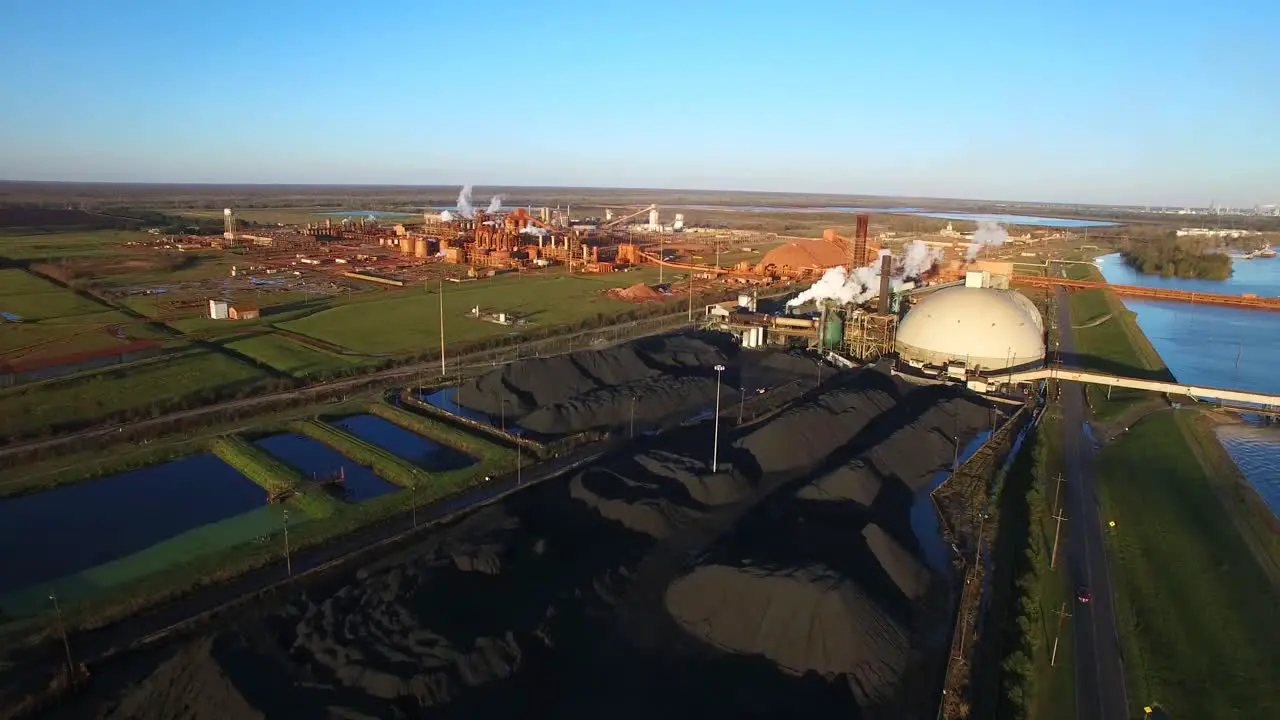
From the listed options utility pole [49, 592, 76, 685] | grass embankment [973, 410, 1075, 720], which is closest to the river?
grass embankment [973, 410, 1075, 720]

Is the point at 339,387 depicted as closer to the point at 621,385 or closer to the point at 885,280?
the point at 621,385

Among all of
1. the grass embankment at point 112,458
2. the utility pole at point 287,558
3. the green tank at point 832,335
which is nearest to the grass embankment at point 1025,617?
the utility pole at point 287,558

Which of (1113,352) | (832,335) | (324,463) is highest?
(832,335)

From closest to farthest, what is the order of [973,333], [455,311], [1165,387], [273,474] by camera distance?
[273,474] < [1165,387] < [973,333] < [455,311]

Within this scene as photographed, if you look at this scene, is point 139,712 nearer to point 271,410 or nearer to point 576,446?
point 576,446

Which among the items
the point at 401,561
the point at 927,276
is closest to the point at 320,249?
the point at 927,276

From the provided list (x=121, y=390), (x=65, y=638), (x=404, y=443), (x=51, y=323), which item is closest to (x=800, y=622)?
(x=65, y=638)

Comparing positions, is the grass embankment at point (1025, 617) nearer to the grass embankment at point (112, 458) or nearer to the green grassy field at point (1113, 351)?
the green grassy field at point (1113, 351)
